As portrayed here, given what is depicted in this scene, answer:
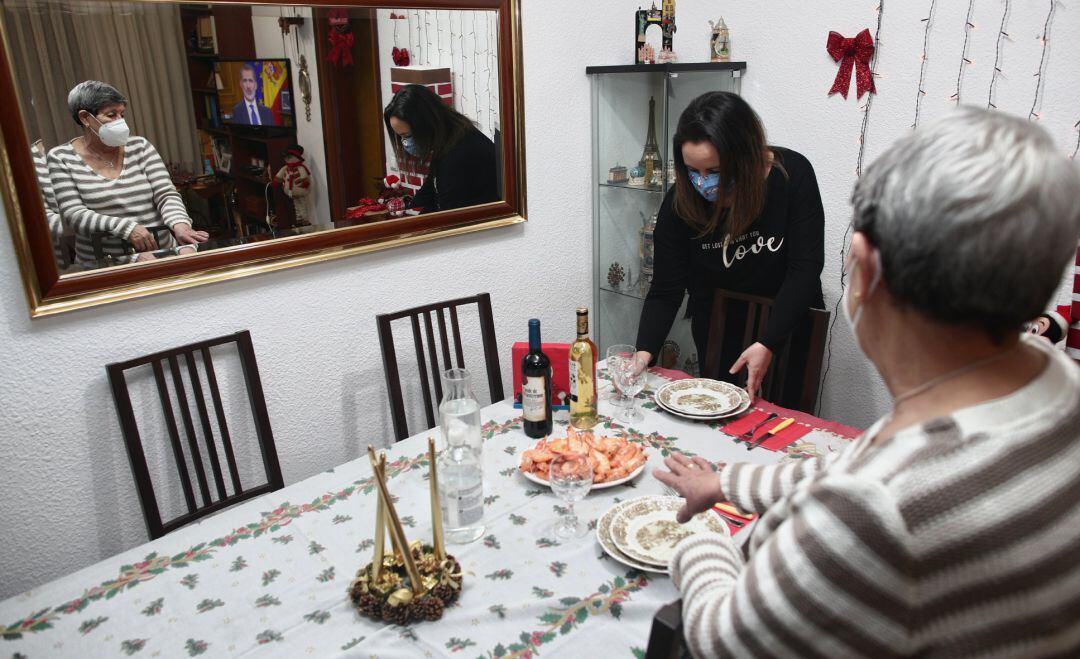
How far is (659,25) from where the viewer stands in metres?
2.83

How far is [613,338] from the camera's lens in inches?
127

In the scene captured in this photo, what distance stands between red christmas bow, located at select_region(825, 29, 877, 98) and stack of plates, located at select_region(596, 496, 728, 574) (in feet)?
5.63

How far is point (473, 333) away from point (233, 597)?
1516 millimetres

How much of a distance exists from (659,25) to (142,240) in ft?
6.49

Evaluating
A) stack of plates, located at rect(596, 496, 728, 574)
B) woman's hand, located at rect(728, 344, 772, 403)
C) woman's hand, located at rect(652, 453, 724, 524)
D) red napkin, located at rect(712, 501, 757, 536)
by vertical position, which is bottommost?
red napkin, located at rect(712, 501, 757, 536)

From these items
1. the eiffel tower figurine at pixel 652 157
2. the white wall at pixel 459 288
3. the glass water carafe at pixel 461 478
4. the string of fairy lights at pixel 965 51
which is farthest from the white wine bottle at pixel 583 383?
the string of fairy lights at pixel 965 51

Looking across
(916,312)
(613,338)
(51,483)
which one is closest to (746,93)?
(613,338)

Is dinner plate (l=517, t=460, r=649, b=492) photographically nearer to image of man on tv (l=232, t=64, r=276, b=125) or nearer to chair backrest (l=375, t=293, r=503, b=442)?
chair backrest (l=375, t=293, r=503, b=442)

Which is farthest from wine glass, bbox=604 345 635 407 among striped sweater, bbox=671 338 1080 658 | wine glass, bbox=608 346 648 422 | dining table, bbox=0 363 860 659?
striped sweater, bbox=671 338 1080 658

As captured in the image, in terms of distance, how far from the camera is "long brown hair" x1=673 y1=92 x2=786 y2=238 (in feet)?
6.40

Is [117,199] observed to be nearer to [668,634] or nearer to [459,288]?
[459,288]

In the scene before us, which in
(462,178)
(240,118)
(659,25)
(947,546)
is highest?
(659,25)

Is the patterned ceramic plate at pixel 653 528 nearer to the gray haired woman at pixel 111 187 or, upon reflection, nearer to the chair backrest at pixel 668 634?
the chair backrest at pixel 668 634

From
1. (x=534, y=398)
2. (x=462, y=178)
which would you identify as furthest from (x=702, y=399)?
(x=462, y=178)
